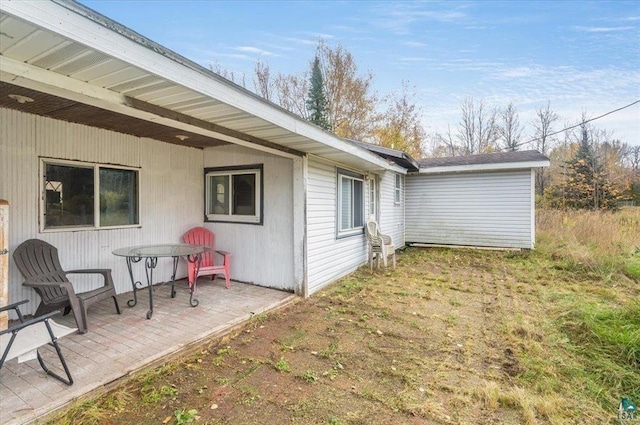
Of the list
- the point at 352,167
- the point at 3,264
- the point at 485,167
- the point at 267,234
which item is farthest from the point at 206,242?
the point at 485,167

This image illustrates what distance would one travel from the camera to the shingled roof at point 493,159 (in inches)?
330

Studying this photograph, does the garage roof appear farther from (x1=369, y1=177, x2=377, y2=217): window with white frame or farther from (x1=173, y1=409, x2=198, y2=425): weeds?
(x1=173, y1=409, x2=198, y2=425): weeds

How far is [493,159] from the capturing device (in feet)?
29.2

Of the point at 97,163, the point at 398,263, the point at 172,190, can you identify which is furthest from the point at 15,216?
the point at 398,263

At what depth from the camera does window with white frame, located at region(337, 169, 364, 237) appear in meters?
5.98

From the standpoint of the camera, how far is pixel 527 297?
4.86 metres

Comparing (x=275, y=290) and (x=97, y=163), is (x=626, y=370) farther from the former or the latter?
(x=97, y=163)

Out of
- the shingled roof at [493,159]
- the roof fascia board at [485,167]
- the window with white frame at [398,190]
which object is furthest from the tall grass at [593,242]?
the window with white frame at [398,190]

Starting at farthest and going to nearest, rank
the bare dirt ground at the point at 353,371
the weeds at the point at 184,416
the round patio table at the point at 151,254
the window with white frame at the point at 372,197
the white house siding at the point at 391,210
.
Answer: the white house siding at the point at 391,210
the window with white frame at the point at 372,197
the round patio table at the point at 151,254
the bare dirt ground at the point at 353,371
the weeds at the point at 184,416

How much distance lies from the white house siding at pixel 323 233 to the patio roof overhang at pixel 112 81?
1183 mm

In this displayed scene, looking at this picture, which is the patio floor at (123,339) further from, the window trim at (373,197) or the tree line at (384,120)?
the tree line at (384,120)

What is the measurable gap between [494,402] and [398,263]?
5354 millimetres

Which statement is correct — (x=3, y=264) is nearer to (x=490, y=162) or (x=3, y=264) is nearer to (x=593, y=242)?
(x=490, y=162)

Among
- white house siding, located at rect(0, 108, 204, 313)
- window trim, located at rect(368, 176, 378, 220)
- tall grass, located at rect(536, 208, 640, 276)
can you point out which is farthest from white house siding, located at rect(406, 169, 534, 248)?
white house siding, located at rect(0, 108, 204, 313)
